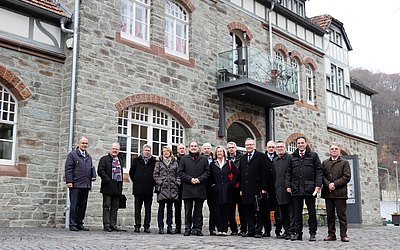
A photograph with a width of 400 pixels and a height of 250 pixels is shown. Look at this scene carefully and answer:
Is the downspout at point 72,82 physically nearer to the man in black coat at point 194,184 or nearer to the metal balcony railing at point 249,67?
the man in black coat at point 194,184

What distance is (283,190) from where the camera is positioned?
31.2ft

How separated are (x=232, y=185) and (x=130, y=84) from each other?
191 inches

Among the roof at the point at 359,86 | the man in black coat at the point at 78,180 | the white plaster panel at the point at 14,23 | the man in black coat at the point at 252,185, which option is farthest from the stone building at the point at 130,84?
the roof at the point at 359,86

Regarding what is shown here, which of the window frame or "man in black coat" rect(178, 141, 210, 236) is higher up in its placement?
the window frame

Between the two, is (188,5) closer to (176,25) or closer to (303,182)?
(176,25)

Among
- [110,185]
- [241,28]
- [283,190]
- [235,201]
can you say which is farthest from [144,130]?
[241,28]

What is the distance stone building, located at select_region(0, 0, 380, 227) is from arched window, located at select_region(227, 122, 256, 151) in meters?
0.07

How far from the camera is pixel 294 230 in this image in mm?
9484

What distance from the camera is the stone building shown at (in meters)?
11.6

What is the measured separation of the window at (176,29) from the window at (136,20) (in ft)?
2.62

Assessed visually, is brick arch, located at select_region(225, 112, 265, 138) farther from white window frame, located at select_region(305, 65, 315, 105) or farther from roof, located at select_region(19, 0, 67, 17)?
roof, located at select_region(19, 0, 67, 17)

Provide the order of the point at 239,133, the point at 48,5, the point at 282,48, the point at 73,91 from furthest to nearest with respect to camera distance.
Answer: the point at 282,48
the point at 239,133
the point at 48,5
the point at 73,91

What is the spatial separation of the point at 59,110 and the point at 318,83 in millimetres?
13394

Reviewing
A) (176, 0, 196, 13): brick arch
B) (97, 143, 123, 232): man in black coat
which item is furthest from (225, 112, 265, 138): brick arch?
(97, 143, 123, 232): man in black coat
